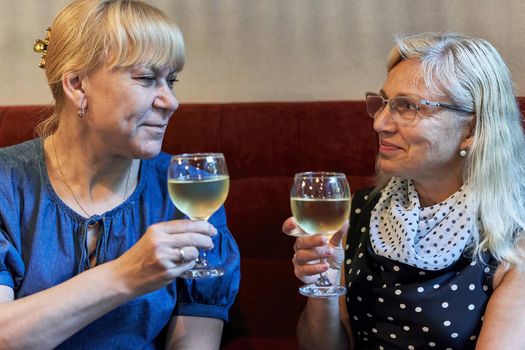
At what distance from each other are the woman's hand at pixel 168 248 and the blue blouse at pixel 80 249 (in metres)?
0.29

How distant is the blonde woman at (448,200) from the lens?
1541mm

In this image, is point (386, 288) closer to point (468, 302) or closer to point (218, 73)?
point (468, 302)

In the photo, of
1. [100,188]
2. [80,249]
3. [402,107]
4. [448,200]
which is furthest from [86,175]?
[448,200]

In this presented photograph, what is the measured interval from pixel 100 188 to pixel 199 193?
1.45ft

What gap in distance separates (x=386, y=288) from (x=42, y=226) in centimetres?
87

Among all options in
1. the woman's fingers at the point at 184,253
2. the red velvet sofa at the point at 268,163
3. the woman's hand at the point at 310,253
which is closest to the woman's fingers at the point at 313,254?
the woman's hand at the point at 310,253

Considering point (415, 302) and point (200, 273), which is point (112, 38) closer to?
point (200, 273)

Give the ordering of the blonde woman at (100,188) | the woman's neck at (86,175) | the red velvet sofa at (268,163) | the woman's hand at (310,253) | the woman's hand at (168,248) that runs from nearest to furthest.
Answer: the woman's hand at (168,248)
the woman's hand at (310,253)
the blonde woman at (100,188)
the woman's neck at (86,175)
the red velvet sofa at (268,163)

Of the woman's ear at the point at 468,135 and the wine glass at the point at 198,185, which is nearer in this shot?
the wine glass at the point at 198,185

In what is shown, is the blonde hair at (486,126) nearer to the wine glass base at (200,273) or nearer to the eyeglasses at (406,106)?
the eyeglasses at (406,106)

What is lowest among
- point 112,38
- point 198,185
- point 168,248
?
point 168,248

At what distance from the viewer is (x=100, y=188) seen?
162cm

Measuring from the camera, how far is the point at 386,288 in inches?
63.9

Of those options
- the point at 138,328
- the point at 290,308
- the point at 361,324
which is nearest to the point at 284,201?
the point at 290,308
